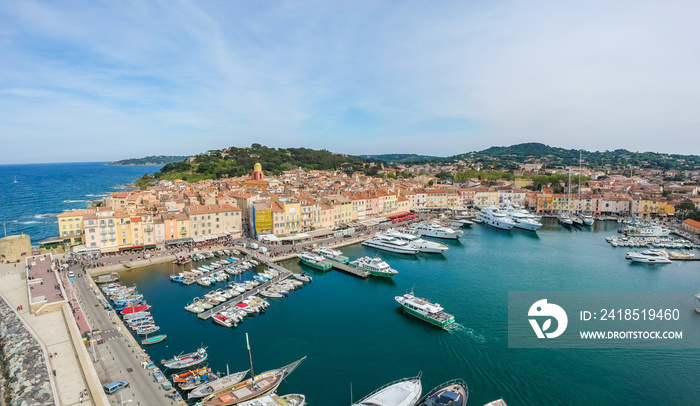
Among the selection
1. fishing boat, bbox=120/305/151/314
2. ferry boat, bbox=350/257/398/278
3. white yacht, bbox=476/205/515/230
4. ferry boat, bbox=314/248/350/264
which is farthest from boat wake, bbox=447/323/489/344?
white yacht, bbox=476/205/515/230

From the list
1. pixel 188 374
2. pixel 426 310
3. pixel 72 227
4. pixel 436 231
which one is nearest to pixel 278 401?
pixel 188 374

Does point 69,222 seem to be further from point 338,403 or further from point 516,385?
point 516,385

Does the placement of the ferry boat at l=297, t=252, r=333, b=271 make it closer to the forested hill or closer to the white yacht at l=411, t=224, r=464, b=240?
the white yacht at l=411, t=224, r=464, b=240

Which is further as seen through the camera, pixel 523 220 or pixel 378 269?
pixel 523 220

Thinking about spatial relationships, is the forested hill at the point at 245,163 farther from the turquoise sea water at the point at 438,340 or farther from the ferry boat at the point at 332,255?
the turquoise sea water at the point at 438,340

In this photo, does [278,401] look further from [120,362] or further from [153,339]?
[153,339]

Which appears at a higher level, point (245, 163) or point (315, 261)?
point (245, 163)
